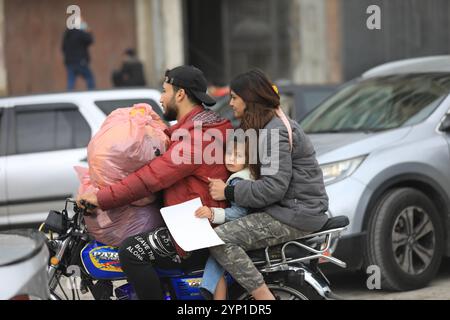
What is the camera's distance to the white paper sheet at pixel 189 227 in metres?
4.51

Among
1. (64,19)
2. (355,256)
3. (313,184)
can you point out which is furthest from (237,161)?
(64,19)

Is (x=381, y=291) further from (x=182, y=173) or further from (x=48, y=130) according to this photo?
(x=48, y=130)

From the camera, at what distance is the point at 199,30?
65.0 feet

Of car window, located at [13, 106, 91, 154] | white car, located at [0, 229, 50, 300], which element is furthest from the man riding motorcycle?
car window, located at [13, 106, 91, 154]

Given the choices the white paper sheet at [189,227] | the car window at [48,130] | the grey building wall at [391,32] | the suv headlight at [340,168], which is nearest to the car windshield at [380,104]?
the suv headlight at [340,168]

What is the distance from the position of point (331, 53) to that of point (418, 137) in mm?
12453

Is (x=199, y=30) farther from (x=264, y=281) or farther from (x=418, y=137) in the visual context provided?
(x=264, y=281)

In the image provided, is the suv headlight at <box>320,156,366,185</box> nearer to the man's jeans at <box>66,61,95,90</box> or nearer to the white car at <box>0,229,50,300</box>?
the white car at <box>0,229,50,300</box>

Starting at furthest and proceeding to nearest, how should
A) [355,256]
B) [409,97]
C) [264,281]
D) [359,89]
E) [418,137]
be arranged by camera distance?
[359,89], [409,97], [418,137], [355,256], [264,281]

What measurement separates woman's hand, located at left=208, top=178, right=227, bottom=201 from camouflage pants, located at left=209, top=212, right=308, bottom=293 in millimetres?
148

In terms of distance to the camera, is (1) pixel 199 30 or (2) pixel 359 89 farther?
(1) pixel 199 30

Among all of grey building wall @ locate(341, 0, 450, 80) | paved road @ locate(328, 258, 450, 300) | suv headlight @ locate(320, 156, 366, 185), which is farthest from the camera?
grey building wall @ locate(341, 0, 450, 80)

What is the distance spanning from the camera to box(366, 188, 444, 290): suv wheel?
661cm

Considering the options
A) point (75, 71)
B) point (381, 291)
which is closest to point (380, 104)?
point (381, 291)
